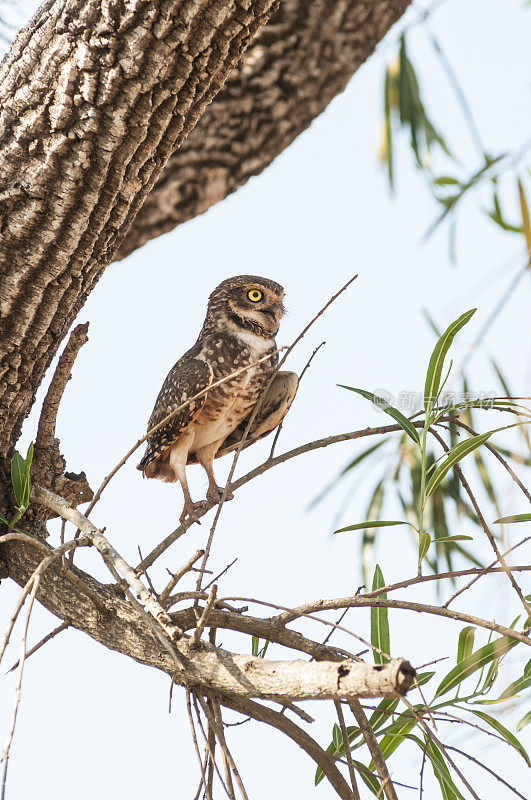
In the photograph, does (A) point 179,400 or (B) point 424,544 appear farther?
(A) point 179,400

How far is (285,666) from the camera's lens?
125cm

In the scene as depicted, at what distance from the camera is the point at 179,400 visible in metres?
2.41

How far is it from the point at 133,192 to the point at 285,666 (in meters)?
0.94

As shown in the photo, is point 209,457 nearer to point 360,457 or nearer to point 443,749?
point 360,457

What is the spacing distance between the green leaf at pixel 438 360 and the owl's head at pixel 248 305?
1143mm

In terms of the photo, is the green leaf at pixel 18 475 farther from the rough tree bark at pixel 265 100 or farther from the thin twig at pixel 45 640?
the rough tree bark at pixel 265 100

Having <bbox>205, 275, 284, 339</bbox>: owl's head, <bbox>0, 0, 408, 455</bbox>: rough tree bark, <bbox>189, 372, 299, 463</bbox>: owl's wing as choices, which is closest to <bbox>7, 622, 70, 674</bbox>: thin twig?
<bbox>0, 0, 408, 455</bbox>: rough tree bark

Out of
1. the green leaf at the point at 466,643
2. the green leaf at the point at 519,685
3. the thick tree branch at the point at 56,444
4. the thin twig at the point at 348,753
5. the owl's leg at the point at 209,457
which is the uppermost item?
the owl's leg at the point at 209,457

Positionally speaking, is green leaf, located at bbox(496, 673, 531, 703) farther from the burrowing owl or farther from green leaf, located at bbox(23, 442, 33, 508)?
the burrowing owl

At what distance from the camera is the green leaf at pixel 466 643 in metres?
1.63

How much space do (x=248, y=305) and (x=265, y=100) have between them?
71 centimetres

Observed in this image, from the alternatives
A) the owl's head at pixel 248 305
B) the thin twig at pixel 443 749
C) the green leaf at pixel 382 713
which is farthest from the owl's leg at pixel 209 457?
the thin twig at pixel 443 749

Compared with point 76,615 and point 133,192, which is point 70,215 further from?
point 76,615

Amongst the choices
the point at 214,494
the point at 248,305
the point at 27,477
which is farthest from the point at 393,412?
the point at 248,305
